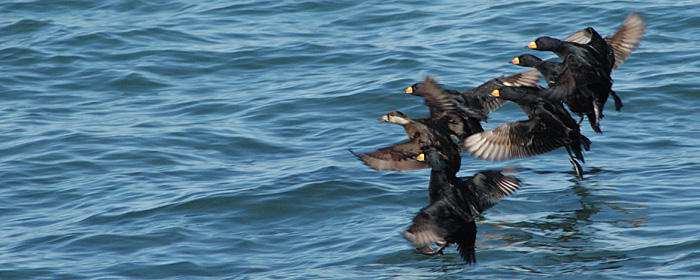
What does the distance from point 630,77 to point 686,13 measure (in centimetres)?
282

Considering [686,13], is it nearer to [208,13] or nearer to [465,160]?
[465,160]

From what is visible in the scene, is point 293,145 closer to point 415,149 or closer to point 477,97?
point 477,97

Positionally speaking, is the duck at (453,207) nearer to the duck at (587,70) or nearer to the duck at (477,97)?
the duck at (587,70)

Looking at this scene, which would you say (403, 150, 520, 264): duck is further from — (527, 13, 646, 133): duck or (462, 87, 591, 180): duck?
(527, 13, 646, 133): duck

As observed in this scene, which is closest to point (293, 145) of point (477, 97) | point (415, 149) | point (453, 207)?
point (477, 97)

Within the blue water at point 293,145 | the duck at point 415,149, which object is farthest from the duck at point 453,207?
the duck at point 415,149

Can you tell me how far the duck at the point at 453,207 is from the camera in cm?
627

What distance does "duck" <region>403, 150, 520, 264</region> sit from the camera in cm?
627

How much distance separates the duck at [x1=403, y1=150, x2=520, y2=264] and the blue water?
0.21m

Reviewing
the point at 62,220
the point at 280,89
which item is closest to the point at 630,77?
the point at 280,89

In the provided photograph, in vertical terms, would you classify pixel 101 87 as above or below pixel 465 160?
above

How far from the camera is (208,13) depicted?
622 inches

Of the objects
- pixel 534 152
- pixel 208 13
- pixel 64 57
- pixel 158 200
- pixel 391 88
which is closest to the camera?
pixel 534 152

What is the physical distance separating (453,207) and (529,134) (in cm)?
151
